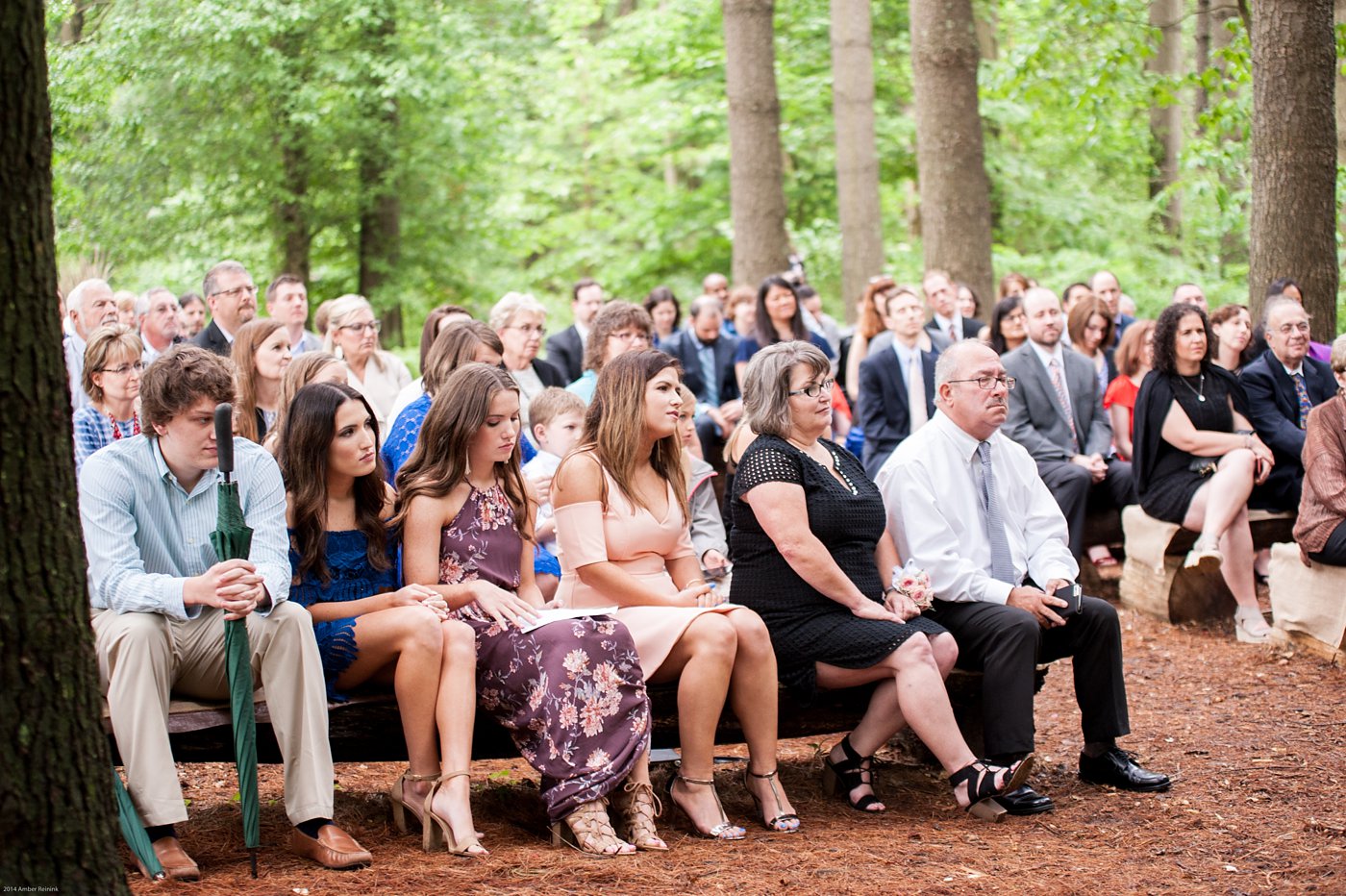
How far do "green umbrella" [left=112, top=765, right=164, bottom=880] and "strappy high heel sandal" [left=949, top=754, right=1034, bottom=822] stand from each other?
9.18ft

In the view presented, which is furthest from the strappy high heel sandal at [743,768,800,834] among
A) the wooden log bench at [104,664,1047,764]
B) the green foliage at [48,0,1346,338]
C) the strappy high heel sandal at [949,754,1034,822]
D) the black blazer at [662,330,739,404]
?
the green foliage at [48,0,1346,338]

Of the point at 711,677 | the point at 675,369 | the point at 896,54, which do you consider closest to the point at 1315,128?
the point at 675,369

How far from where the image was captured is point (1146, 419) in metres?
8.23

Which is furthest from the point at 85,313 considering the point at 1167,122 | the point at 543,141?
the point at 1167,122

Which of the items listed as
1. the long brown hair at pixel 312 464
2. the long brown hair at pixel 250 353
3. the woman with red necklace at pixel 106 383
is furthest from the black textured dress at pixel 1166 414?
the woman with red necklace at pixel 106 383

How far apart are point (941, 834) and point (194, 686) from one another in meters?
2.63

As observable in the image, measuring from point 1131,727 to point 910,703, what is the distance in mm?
1858

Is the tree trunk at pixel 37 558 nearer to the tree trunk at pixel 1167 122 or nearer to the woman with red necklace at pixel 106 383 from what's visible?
the woman with red necklace at pixel 106 383

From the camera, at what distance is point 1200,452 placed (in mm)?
8156

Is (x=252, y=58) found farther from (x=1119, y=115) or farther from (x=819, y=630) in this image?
(x=1119, y=115)

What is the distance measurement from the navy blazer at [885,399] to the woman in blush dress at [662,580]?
4213 mm

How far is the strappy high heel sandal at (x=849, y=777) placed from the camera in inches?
209

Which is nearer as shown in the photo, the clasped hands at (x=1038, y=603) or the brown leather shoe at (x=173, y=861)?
the brown leather shoe at (x=173, y=861)

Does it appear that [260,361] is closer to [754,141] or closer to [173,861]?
[173,861]
